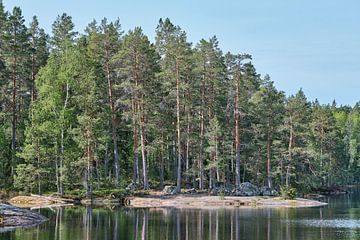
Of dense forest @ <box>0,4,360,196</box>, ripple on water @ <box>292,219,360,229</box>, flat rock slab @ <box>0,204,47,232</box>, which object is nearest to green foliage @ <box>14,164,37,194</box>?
dense forest @ <box>0,4,360,196</box>

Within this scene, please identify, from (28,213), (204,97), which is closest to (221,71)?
(204,97)

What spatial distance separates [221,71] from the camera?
78.1 meters

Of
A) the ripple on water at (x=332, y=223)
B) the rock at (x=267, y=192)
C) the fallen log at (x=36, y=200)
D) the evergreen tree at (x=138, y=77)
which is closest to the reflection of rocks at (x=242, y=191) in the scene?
the rock at (x=267, y=192)

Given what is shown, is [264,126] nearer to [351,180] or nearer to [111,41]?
[111,41]

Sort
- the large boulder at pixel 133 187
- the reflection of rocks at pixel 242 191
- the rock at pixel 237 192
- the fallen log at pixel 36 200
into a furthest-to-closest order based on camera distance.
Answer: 1. the rock at pixel 237 192
2. the reflection of rocks at pixel 242 191
3. the large boulder at pixel 133 187
4. the fallen log at pixel 36 200

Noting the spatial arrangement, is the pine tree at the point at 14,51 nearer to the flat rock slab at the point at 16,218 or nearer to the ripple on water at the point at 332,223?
the flat rock slab at the point at 16,218

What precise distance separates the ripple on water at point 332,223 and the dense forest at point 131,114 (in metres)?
27.1

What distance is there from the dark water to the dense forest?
2017 cm

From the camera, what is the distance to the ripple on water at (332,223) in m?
38.8

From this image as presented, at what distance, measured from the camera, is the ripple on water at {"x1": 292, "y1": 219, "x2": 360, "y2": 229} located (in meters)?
38.8

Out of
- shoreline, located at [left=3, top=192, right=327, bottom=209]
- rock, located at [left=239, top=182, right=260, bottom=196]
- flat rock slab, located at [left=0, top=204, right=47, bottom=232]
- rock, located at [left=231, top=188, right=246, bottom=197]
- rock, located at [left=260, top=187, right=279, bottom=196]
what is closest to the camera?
flat rock slab, located at [left=0, top=204, right=47, bottom=232]

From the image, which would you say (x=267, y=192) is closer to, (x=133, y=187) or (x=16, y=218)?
(x=133, y=187)

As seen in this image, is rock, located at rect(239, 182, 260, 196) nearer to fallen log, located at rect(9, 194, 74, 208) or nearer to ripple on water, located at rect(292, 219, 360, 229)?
fallen log, located at rect(9, 194, 74, 208)

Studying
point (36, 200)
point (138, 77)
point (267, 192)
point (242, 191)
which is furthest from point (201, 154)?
point (36, 200)
